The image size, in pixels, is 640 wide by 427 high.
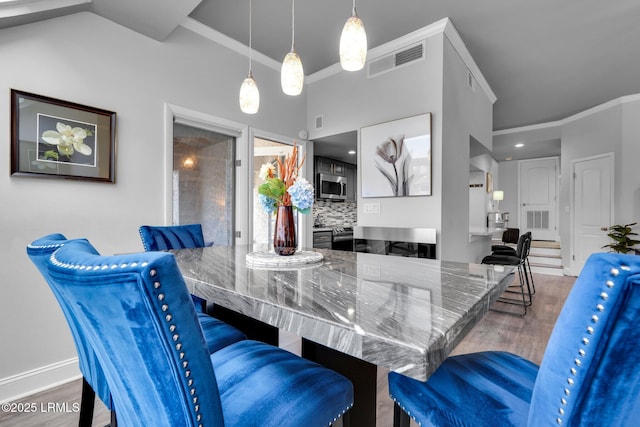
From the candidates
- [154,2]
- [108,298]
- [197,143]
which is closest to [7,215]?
[197,143]

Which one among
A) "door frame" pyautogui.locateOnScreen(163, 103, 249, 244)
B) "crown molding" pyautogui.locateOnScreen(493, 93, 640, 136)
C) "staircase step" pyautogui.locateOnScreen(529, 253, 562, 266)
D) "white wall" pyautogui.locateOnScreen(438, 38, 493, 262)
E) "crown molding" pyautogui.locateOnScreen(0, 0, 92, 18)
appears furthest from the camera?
"staircase step" pyautogui.locateOnScreen(529, 253, 562, 266)

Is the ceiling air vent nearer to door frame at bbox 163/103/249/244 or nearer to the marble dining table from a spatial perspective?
door frame at bbox 163/103/249/244

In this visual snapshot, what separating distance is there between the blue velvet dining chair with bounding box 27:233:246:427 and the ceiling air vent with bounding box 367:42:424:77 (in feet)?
9.36

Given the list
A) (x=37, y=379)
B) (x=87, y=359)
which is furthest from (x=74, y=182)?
(x=87, y=359)

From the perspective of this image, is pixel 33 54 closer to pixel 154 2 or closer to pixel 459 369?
pixel 154 2

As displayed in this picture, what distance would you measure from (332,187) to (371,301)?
172 inches

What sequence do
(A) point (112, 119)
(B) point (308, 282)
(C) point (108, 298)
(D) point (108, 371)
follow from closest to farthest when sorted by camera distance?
(C) point (108, 298) → (D) point (108, 371) → (B) point (308, 282) → (A) point (112, 119)

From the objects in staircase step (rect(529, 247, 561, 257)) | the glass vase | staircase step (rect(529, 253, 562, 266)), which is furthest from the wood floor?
staircase step (rect(529, 247, 561, 257))

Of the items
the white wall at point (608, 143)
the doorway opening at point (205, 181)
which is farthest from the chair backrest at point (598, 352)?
the white wall at point (608, 143)

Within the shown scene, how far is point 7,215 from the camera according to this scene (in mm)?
1811

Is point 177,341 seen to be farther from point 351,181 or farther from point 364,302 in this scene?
point 351,181

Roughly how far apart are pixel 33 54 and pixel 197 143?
47.8 inches

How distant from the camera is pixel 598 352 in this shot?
46 centimetres

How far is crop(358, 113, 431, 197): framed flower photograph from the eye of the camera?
2814mm
